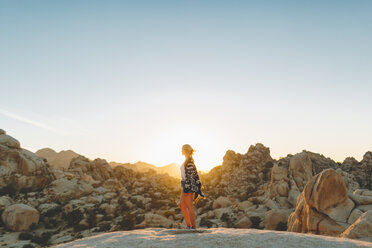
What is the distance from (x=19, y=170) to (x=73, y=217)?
46.7ft

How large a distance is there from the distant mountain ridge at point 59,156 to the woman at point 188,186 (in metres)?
131

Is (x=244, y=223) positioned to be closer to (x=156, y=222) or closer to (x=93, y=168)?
(x=156, y=222)

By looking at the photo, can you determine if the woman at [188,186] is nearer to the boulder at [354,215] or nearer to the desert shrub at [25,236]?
the boulder at [354,215]

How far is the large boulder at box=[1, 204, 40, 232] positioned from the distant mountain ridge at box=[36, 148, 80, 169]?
109370mm

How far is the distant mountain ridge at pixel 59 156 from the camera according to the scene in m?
128

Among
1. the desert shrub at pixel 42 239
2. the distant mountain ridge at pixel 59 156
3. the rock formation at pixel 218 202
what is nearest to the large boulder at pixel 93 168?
the rock formation at pixel 218 202

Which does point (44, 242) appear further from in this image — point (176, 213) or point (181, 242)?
point (181, 242)

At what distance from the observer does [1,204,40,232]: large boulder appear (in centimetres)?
2208

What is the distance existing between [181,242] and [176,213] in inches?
1020

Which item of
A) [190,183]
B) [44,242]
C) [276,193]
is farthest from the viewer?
[276,193]

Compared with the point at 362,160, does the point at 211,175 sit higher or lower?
lower

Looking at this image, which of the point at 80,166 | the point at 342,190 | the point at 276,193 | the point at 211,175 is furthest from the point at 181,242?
the point at 80,166

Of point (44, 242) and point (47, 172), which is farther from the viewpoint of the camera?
point (47, 172)

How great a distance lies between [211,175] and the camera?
52.0 meters
